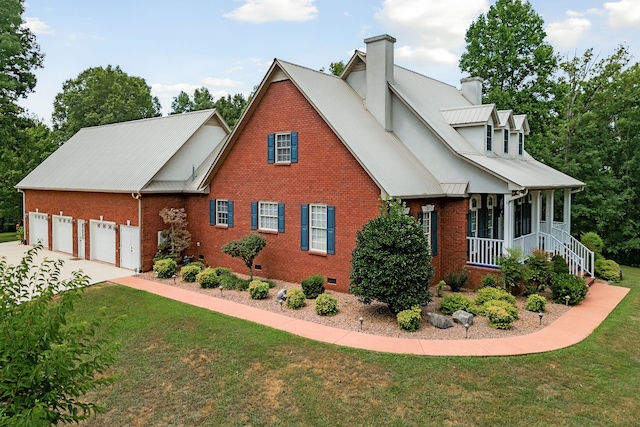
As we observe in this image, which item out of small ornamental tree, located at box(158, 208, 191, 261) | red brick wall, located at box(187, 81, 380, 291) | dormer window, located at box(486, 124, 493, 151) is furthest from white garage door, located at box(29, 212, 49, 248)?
dormer window, located at box(486, 124, 493, 151)

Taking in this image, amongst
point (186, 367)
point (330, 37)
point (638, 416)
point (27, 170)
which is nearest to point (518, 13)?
point (330, 37)

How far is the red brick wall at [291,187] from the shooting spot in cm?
1507

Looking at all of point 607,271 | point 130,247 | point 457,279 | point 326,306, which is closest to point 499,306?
point 457,279

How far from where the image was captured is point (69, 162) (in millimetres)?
26484

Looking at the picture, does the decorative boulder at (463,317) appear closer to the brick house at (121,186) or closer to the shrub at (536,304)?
the shrub at (536,304)

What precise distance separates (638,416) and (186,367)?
883 centimetres

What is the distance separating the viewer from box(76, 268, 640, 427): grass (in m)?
7.35

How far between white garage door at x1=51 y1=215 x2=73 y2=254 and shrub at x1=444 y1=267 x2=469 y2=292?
20484 mm

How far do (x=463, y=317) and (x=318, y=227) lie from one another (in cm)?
632

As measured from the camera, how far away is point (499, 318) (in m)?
11.5

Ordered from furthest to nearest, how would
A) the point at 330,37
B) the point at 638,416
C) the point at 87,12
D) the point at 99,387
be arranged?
the point at 330,37 → the point at 87,12 → the point at 99,387 → the point at 638,416

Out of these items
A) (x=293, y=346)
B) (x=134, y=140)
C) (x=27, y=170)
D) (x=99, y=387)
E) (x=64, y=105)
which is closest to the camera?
(x=99, y=387)

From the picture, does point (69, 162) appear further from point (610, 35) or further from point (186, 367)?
point (610, 35)

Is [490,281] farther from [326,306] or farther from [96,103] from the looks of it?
[96,103]
